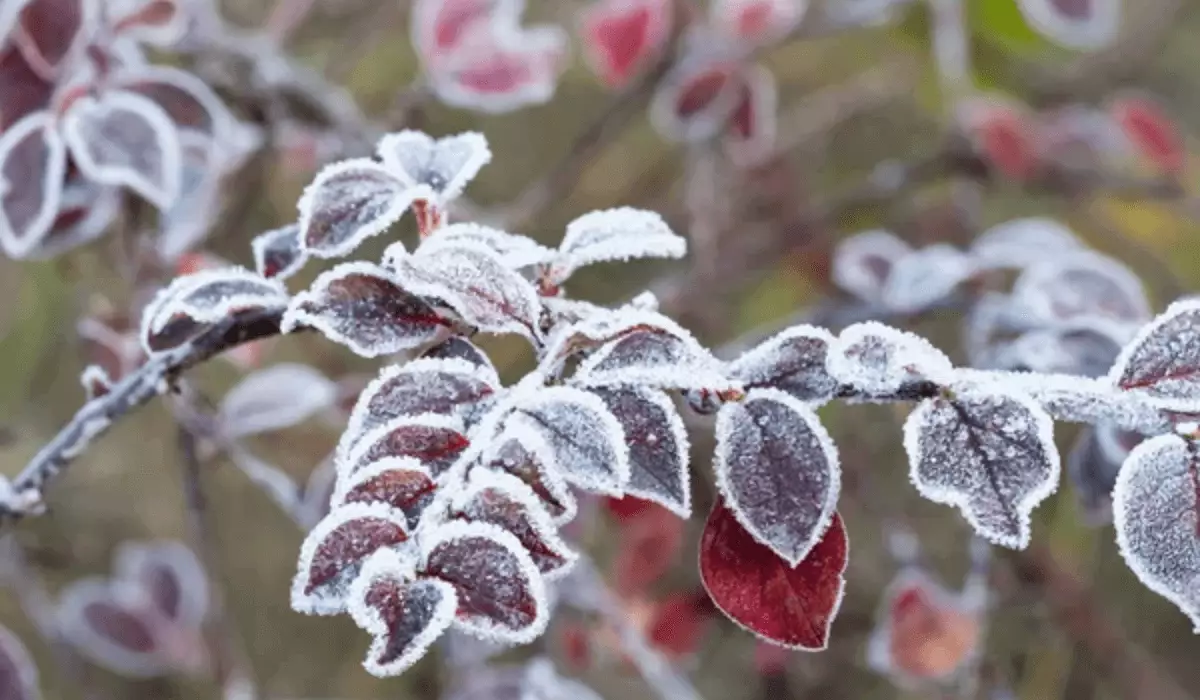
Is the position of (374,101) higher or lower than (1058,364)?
higher

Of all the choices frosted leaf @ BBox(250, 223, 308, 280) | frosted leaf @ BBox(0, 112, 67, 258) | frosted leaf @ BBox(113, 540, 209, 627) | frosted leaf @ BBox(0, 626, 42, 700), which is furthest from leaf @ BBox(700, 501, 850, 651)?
frosted leaf @ BBox(113, 540, 209, 627)

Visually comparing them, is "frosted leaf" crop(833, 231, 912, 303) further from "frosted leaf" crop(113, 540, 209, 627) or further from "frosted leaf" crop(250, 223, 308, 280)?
"frosted leaf" crop(113, 540, 209, 627)

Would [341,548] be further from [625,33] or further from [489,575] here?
[625,33]

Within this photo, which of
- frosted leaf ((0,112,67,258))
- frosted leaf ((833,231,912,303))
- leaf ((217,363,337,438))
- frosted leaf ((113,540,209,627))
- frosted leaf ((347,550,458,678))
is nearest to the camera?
frosted leaf ((347,550,458,678))

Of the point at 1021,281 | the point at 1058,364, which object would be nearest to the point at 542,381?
the point at 1058,364

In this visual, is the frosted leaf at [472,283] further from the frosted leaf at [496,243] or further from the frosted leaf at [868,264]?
the frosted leaf at [868,264]

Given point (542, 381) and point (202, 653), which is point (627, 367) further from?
point (202, 653)
